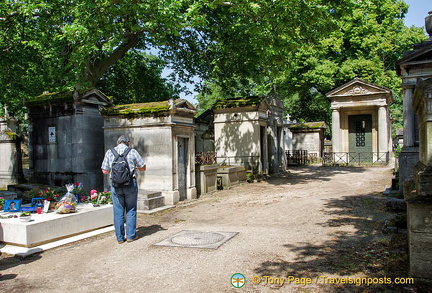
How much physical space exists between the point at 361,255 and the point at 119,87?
18.1m

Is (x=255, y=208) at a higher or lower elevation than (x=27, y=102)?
lower

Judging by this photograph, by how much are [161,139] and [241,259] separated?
5958mm

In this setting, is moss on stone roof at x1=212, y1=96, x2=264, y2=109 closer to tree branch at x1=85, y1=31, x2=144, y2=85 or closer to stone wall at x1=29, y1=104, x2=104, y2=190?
tree branch at x1=85, y1=31, x2=144, y2=85

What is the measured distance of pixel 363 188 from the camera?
1244 centimetres

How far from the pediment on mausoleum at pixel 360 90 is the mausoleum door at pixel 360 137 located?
2.42 metres

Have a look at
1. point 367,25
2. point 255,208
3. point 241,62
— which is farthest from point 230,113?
point 367,25

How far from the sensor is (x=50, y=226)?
6.17m

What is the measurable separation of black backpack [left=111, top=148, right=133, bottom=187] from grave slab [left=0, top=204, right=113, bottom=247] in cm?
128


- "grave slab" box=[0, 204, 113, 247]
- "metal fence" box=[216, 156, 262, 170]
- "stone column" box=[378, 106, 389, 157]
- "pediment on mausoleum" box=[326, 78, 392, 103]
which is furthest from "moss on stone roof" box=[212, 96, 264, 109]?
"stone column" box=[378, 106, 389, 157]

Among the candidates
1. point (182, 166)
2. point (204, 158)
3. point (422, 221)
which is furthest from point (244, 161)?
point (422, 221)

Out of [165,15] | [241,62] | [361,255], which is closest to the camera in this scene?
[361,255]

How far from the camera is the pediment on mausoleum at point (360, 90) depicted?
24.5 metres

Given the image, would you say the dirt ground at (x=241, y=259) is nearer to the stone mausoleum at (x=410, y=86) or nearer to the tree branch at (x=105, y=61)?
the stone mausoleum at (x=410, y=86)

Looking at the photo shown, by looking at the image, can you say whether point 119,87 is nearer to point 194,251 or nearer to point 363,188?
point 363,188
